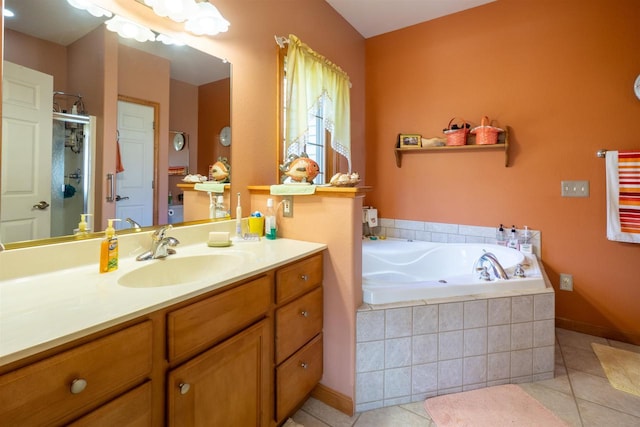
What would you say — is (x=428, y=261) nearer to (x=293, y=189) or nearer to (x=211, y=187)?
(x=293, y=189)

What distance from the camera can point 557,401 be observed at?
1578 mm

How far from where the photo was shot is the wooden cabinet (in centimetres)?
126

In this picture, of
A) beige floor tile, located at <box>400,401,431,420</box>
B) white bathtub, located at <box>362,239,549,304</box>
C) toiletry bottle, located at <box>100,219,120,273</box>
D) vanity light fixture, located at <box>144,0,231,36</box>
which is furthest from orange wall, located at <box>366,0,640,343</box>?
toiletry bottle, located at <box>100,219,120,273</box>

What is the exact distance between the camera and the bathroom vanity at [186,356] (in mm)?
610

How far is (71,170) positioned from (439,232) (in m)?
2.65

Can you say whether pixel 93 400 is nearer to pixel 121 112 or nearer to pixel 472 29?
pixel 121 112

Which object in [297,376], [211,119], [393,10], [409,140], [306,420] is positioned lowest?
[306,420]

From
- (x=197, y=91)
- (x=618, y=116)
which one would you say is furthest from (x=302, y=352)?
(x=618, y=116)

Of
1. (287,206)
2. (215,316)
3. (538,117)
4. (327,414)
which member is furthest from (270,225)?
(538,117)

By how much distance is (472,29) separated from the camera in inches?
103

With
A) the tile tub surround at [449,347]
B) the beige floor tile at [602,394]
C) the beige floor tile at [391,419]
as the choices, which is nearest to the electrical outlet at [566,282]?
the beige floor tile at [602,394]

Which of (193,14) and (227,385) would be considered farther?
(193,14)

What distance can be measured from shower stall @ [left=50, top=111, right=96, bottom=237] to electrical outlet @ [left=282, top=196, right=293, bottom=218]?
86 cm

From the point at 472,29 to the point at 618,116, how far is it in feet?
4.21
